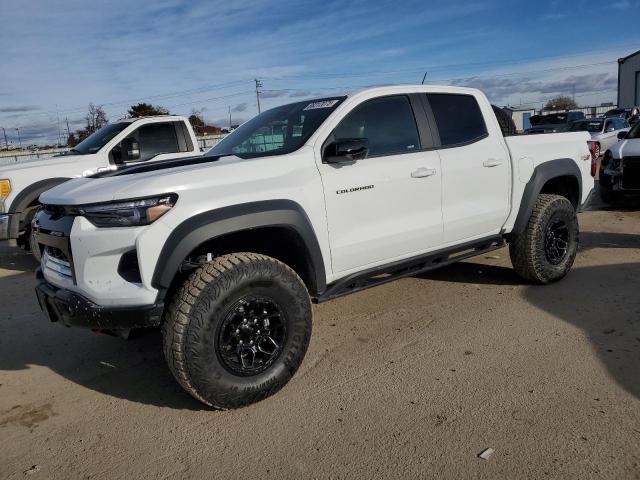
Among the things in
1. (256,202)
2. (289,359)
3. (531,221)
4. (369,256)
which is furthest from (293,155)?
(531,221)

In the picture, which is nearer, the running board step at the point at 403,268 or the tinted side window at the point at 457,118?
the running board step at the point at 403,268

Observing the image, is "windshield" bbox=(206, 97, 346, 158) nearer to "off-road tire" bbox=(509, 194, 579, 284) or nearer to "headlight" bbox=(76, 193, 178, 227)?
"headlight" bbox=(76, 193, 178, 227)

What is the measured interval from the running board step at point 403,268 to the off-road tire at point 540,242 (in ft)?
0.79

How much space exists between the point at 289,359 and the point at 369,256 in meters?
0.93

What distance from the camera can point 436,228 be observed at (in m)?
4.31

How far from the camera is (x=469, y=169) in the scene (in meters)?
4.51

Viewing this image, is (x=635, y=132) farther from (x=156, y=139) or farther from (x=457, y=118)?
(x=156, y=139)

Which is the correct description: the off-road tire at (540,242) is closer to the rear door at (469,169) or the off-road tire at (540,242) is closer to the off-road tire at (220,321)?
the rear door at (469,169)

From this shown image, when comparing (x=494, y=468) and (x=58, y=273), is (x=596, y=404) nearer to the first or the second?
(x=494, y=468)

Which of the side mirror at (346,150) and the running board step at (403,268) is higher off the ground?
the side mirror at (346,150)

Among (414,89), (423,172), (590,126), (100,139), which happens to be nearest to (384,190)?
(423,172)

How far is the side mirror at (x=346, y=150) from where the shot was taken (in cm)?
353

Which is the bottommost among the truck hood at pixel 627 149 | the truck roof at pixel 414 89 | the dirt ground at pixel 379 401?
the dirt ground at pixel 379 401

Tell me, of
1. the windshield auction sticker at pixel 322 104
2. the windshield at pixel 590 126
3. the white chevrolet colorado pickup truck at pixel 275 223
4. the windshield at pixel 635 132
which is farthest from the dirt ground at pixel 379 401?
the windshield at pixel 590 126
